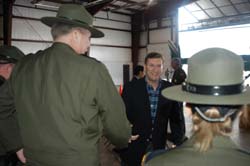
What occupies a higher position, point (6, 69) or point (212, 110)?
point (6, 69)

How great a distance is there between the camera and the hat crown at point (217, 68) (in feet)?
2.96

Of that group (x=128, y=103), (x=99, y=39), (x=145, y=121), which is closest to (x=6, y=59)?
(x=128, y=103)

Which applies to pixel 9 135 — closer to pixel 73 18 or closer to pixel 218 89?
pixel 73 18

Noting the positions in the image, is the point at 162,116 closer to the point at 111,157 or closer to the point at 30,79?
the point at 30,79

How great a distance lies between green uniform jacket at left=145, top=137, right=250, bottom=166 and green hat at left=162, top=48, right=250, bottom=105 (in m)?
0.13

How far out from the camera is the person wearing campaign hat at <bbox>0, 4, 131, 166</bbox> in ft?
4.55

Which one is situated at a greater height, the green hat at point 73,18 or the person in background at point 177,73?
the green hat at point 73,18

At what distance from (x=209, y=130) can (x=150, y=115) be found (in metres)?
1.72

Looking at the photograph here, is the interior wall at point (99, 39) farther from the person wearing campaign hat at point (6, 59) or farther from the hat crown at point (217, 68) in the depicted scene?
the hat crown at point (217, 68)

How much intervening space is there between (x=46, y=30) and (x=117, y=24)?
12.9 feet

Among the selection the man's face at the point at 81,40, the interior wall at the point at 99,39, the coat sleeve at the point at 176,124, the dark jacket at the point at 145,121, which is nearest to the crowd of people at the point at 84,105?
the man's face at the point at 81,40

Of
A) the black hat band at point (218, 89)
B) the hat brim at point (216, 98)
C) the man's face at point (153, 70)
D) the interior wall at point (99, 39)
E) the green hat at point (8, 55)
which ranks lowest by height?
the hat brim at point (216, 98)

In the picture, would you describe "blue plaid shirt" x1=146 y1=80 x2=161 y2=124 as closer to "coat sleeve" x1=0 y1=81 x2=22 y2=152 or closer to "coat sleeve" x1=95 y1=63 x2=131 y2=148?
"coat sleeve" x1=95 y1=63 x2=131 y2=148

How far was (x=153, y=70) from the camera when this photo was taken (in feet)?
8.69
